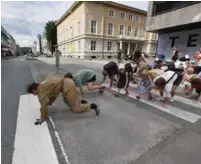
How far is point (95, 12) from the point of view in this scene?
31750 millimetres

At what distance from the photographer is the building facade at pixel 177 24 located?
38.1 feet

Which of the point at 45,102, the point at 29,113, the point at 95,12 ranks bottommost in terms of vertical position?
the point at 29,113

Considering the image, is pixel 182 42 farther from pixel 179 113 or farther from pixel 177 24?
pixel 179 113

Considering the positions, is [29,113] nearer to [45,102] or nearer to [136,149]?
[45,102]

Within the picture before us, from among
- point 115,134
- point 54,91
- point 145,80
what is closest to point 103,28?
point 145,80

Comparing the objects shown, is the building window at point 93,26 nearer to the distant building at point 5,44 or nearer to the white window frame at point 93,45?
the white window frame at point 93,45

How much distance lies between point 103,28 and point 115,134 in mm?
33379

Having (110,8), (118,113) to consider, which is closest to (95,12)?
(110,8)

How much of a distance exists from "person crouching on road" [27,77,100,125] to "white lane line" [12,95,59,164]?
0.25 m

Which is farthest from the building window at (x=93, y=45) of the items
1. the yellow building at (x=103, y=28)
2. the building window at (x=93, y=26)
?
the building window at (x=93, y=26)

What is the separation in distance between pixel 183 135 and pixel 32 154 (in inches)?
105

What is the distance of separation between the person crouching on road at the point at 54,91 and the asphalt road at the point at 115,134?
0.30 metres

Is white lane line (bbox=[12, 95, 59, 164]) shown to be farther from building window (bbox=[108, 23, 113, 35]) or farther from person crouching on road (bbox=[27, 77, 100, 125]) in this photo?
building window (bbox=[108, 23, 113, 35])

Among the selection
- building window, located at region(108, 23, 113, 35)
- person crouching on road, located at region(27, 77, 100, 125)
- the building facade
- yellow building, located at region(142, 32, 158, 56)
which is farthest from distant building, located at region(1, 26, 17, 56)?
person crouching on road, located at region(27, 77, 100, 125)
